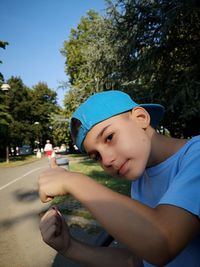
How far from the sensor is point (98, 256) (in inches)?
75.4

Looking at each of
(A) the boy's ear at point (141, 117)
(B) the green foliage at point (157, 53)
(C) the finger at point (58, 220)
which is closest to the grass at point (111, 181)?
(B) the green foliage at point (157, 53)

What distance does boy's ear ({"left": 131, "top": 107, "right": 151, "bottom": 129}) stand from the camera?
Result: 157 cm

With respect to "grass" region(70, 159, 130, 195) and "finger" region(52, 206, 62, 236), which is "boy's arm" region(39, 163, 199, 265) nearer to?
"finger" region(52, 206, 62, 236)

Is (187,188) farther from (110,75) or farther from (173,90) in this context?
(110,75)

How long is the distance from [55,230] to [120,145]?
578 mm

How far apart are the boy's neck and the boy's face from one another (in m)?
0.04

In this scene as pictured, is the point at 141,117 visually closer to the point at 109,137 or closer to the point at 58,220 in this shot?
the point at 109,137

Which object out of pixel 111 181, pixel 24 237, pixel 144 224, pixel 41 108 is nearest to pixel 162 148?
pixel 144 224

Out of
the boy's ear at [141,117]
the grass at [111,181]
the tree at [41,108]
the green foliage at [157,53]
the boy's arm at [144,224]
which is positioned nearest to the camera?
the boy's arm at [144,224]

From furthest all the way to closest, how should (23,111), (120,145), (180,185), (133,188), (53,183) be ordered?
1. (23,111)
2. (133,188)
3. (120,145)
4. (53,183)
5. (180,185)

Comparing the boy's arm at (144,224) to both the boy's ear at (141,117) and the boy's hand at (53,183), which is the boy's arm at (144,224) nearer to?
the boy's hand at (53,183)

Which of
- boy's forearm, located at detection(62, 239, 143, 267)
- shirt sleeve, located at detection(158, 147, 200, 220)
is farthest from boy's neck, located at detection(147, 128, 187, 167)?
boy's forearm, located at detection(62, 239, 143, 267)

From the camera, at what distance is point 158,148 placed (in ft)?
4.93

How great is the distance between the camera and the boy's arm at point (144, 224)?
3.46ft
